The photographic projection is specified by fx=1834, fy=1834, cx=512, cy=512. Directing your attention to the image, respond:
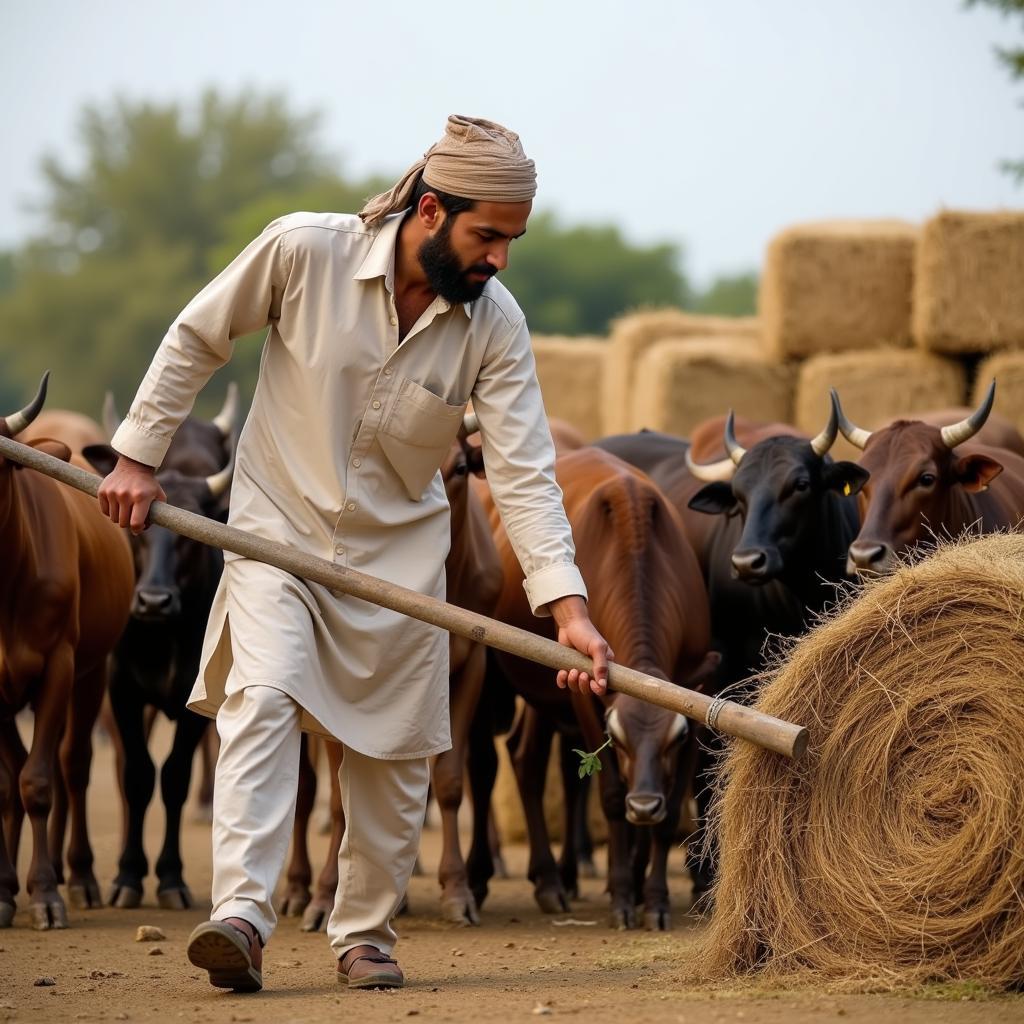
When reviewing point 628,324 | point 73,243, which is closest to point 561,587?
point 628,324

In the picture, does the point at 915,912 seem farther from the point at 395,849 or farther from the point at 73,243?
the point at 73,243

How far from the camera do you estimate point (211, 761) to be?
12750mm

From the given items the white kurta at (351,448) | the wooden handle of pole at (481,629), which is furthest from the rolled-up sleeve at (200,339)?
the wooden handle of pole at (481,629)

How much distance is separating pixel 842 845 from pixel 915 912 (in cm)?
28

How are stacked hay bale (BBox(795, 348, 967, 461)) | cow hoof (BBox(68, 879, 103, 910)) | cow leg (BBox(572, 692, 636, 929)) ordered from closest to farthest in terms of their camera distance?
1. cow leg (BBox(572, 692, 636, 929))
2. cow hoof (BBox(68, 879, 103, 910))
3. stacked hay bale (BBox(795, 348, 967, 461))

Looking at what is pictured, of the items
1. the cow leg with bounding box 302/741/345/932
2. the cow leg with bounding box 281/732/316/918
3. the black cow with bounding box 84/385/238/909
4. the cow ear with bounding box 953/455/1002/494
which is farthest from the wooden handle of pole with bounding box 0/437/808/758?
the black cow with bounding box 84/385/238/909

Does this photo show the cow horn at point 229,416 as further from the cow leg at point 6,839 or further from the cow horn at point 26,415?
the cow horn at point 26,415

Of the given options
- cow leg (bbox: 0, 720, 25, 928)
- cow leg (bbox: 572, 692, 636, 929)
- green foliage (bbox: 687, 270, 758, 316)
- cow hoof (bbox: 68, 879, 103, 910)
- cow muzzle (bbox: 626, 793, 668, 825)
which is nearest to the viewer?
cow muzzle (bbox: 626, 793, 668, 825)

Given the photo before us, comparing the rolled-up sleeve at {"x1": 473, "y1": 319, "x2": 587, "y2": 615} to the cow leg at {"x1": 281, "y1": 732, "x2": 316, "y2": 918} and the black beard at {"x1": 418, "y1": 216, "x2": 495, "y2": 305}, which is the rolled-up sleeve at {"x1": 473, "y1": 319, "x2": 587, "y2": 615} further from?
the cow leg at {"x1": 281, "y1": 732, "x2": 316, "y2": 918}

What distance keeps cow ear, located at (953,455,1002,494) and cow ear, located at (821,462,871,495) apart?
39cm

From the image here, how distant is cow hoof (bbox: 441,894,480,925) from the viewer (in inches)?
309

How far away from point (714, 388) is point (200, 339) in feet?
24.6

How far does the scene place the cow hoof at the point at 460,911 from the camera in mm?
7859

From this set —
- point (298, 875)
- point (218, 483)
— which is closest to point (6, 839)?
point (298, 875)
